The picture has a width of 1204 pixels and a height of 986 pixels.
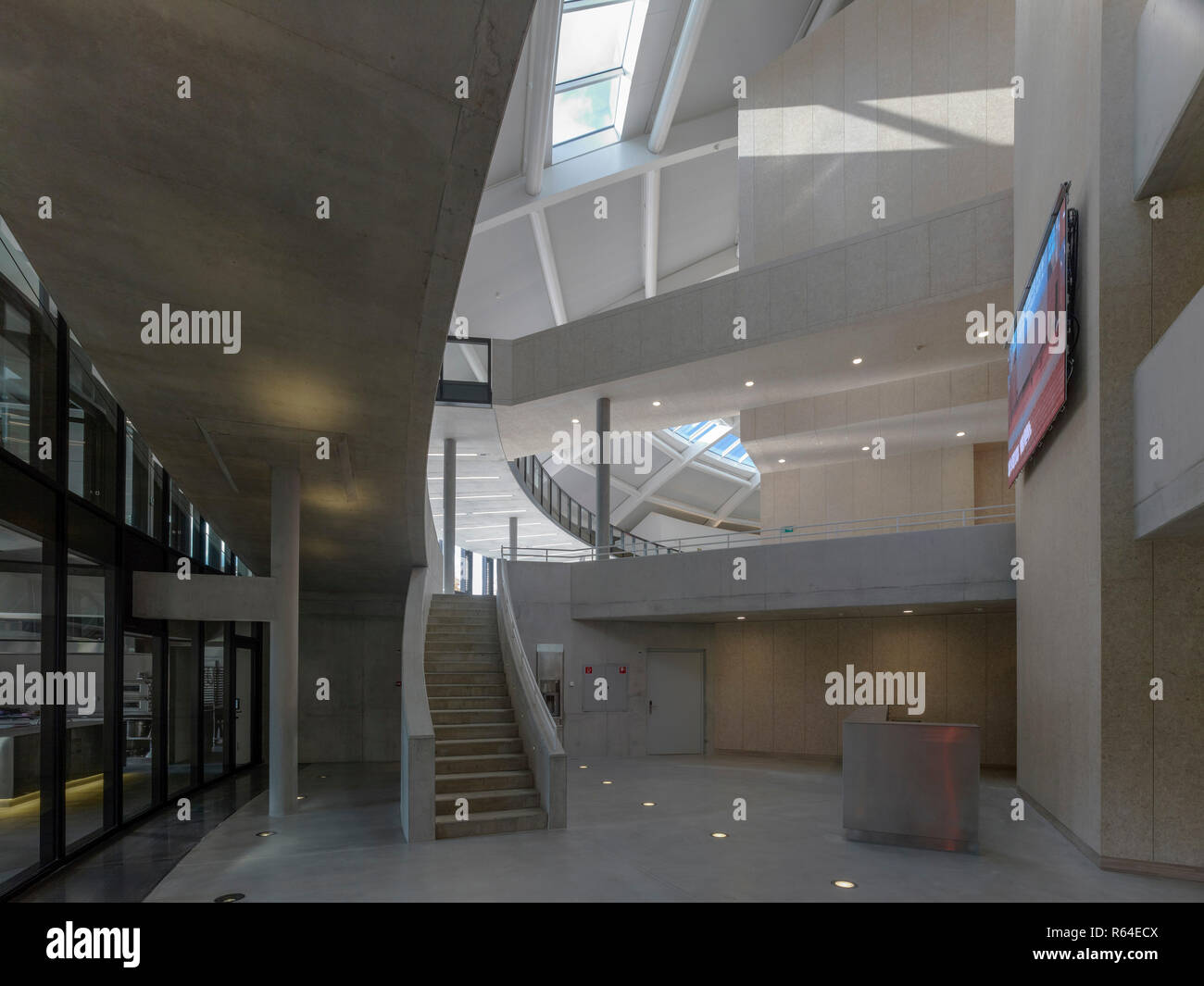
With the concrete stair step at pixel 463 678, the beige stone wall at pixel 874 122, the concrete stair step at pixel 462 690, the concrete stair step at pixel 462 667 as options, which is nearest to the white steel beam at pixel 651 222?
the beige stone wall at pixel 874 122

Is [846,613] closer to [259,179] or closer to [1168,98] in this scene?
[1168,98]

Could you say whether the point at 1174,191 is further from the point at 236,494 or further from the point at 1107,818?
the point at 236,494

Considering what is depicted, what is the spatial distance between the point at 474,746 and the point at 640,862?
3.64 metres

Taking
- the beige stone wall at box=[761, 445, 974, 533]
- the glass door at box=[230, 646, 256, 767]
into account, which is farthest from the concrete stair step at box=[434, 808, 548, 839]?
the beige stone wall at box=[761, 445, 974, 533]

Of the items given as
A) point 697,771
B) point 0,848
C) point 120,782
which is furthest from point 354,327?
point 697,771

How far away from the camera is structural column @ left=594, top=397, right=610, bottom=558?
2055 centimetres

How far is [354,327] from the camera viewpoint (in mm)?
7531

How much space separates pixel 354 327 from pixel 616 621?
13.1 meters

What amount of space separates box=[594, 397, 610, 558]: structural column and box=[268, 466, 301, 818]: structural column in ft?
29.3

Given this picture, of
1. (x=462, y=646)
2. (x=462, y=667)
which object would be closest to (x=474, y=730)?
(x=462, y=667)

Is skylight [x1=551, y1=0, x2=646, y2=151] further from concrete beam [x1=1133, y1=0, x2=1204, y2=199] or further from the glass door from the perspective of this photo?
the glass door

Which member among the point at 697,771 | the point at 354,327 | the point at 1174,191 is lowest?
the point at 697,771

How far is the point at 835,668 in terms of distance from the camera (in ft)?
64.5
